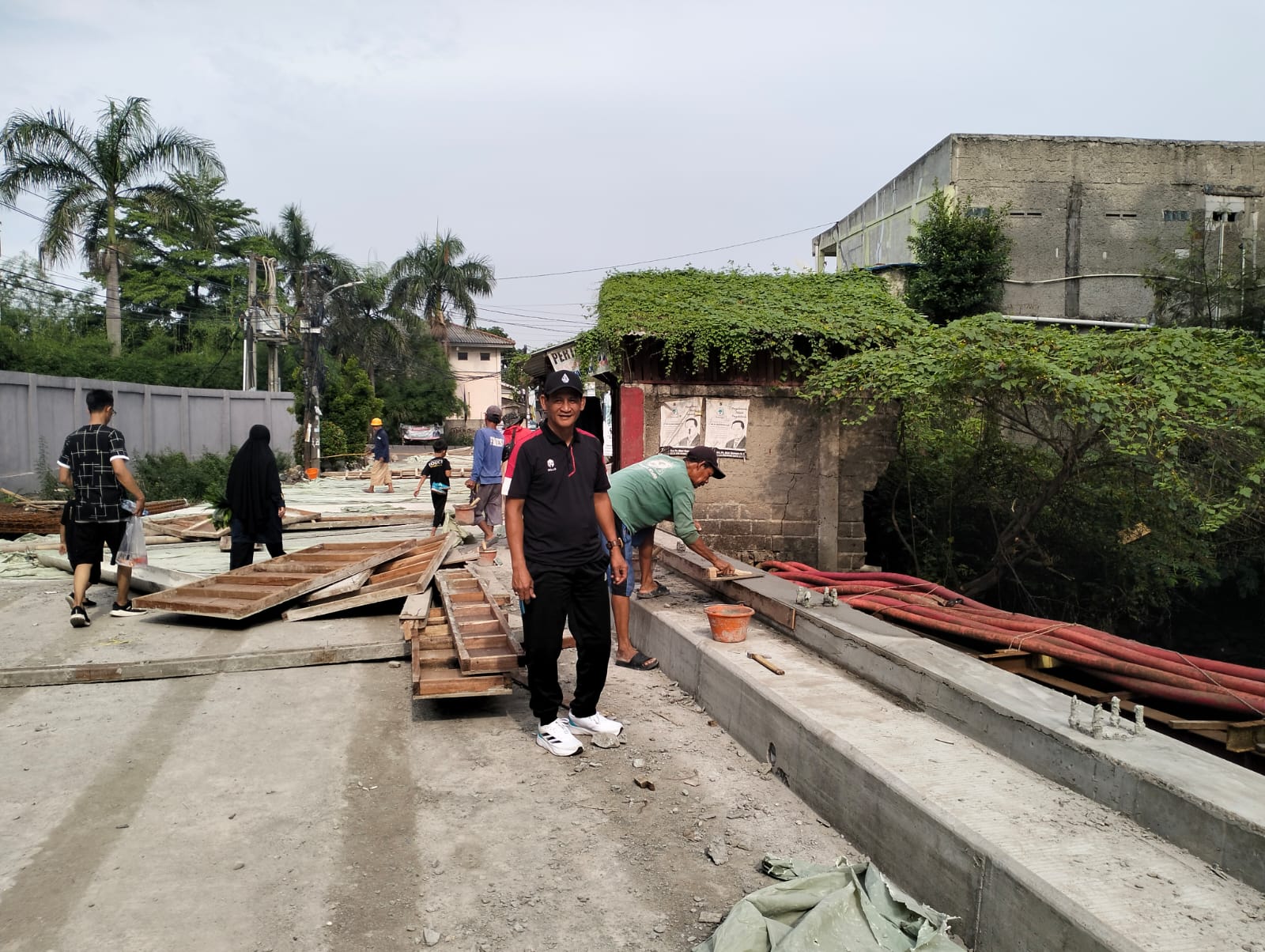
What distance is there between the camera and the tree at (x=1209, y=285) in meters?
19.7

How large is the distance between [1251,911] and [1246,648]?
11451 mm

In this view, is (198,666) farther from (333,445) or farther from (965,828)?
(333,445)

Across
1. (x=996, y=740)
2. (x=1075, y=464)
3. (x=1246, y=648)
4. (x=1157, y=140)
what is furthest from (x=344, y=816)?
(x=1157, y=140)

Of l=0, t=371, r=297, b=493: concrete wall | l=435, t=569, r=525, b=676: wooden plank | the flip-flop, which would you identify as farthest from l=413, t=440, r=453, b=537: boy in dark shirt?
l=0, t=371, r=297, b=493: concrete wall

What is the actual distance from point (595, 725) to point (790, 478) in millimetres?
6448

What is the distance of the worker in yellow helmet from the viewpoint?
22564 millimetres

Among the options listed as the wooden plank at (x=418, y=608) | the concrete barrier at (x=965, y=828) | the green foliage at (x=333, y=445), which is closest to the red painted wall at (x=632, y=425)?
the wooden plank at (x=418, y=608)

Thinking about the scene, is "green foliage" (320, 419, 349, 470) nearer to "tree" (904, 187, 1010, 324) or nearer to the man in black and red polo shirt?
"tree" (904, 187, 1010, 324)

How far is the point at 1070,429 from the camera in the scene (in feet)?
29.2

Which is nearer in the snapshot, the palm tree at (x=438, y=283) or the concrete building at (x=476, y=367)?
the palm tree at (x=438, y=283)

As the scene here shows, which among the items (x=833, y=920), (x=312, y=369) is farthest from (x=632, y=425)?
(x=312, y=369)

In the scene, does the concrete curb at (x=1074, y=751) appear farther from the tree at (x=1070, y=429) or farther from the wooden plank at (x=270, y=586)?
the wooden plank at (x=270, y=586)

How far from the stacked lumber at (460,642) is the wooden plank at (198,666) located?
41 centimetres

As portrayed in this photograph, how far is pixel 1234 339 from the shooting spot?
8.25 meters
